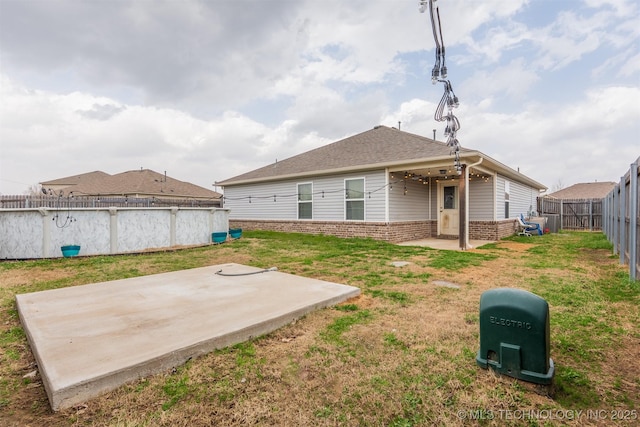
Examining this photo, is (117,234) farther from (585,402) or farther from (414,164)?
(585,402)

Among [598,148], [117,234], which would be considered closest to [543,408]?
[117,234]

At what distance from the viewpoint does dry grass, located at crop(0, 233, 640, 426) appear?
181 cm

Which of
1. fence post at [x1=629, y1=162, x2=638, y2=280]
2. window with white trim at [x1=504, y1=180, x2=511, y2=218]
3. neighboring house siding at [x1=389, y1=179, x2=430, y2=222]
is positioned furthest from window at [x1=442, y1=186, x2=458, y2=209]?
fence post at [x1=629, y1=162, x2=638, y2=280]

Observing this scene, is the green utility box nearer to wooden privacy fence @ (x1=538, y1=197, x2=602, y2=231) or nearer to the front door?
the front door

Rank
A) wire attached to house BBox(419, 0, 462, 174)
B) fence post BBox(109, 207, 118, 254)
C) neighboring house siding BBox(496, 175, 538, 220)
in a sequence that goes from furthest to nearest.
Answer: neighboring house siding BBox(496, 175, 538, 220), fence post BBox(109, 207, 118, 254), wire attached to house BBox(419, 0, 462, 174)

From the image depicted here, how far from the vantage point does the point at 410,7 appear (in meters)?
6.79

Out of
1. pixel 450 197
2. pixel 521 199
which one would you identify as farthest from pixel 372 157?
pixel 521 199

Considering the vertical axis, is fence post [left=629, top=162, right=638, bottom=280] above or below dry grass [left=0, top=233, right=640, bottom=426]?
above

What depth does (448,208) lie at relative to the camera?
1275cm

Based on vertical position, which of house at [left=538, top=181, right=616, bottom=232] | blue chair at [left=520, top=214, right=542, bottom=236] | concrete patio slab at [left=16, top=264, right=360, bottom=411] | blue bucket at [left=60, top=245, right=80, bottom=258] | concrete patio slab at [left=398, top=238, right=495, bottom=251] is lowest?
concrete patio slab at [left=398, top=238, right=495, bottom=251]

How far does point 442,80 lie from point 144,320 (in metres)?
5.58

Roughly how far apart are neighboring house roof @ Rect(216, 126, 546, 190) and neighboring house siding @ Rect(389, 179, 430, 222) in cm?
111

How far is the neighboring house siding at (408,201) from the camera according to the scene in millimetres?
11109

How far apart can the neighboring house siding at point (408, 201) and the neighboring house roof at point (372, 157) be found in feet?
3.65
